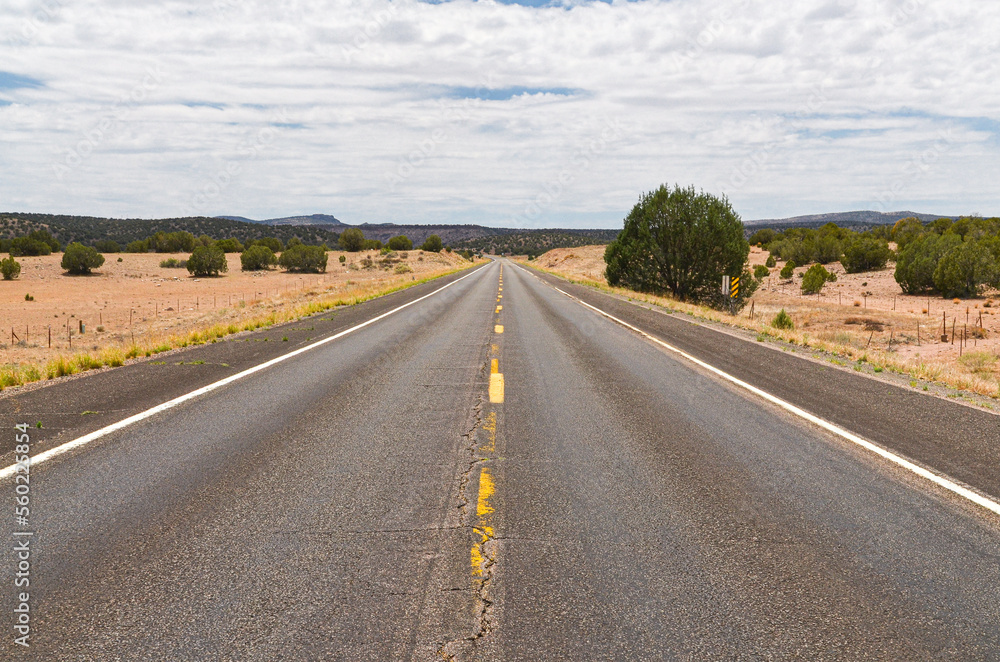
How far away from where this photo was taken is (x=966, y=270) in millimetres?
37531

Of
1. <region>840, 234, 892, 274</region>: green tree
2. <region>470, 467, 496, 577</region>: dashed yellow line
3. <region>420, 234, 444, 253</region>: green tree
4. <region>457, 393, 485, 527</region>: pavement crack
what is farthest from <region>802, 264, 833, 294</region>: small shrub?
<region>420, 234, 444, 253</region>: green tree

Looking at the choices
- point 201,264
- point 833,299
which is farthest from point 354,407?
point 201,264

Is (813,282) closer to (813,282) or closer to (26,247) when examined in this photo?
(813,282)

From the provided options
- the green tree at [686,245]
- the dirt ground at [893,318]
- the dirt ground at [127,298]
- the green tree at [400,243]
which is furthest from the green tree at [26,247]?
the dirt ground at [893,318]

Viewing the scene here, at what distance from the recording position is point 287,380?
29.8 ft

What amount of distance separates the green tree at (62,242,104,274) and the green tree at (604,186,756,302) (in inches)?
2024

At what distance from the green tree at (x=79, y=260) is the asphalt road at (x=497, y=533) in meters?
61.9

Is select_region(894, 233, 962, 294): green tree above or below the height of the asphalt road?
above

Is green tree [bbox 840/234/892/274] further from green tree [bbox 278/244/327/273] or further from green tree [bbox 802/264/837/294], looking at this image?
green tree [bbox 278/244/327/273]

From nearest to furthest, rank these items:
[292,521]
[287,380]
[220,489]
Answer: [292,521]
[220,489]
[287,380]

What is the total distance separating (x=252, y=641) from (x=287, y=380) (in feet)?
21.7

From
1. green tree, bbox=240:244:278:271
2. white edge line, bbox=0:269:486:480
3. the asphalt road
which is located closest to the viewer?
the asphalt road

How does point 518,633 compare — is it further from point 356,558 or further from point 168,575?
point 168,575

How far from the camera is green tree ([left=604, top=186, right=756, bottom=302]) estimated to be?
32.4 m
